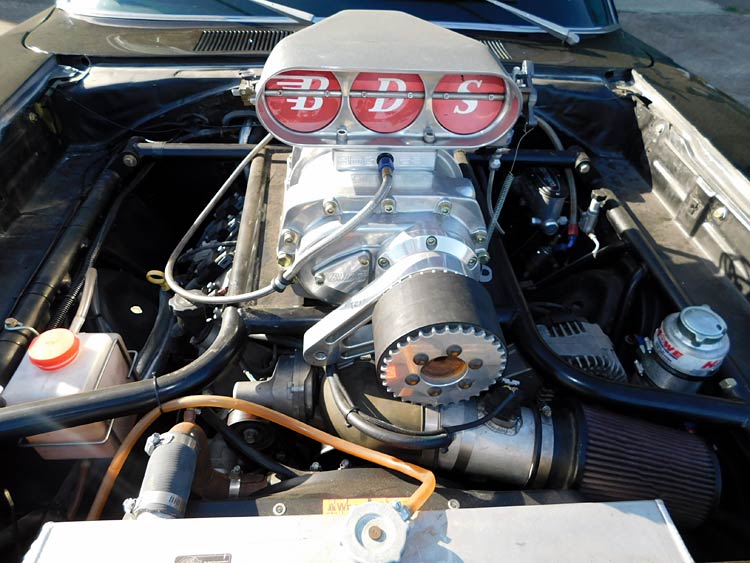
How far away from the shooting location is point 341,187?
1.09 metres

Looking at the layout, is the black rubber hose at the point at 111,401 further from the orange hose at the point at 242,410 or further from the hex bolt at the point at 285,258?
the hex bolt at the point at 285,258

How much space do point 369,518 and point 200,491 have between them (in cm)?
45

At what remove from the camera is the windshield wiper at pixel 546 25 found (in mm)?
2094

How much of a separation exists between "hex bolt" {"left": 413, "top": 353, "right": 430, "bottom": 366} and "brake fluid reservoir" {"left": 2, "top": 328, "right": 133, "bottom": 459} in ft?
2.39

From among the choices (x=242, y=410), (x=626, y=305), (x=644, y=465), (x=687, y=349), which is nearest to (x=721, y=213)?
(x=626, y=305)

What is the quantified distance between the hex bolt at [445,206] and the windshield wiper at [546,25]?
143 centimetres

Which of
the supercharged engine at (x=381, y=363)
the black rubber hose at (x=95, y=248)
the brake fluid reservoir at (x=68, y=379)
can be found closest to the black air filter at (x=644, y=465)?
the supercharged engine at (x=381, y=363)

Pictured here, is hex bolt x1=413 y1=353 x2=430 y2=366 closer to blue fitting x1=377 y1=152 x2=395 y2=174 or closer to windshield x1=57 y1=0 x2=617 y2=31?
blue fitting x1=377 y1=152 x2=395 y2=174

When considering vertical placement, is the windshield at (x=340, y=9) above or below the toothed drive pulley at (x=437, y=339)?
above

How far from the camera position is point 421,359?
3.04 feet

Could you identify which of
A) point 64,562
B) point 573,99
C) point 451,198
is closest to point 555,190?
point 573,99

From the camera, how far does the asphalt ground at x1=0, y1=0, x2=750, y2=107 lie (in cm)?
609

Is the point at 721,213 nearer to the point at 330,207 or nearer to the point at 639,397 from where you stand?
the point at 639,397

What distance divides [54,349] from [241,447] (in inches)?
18.3
